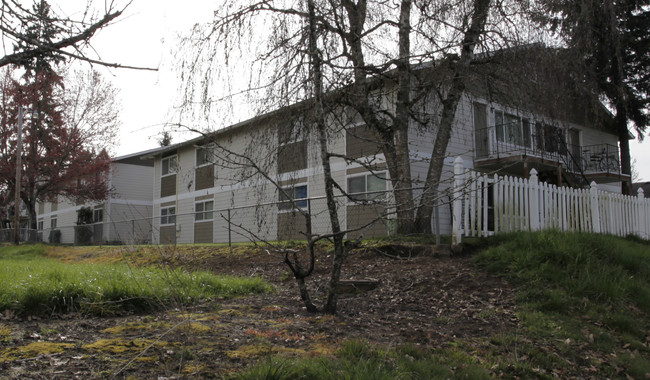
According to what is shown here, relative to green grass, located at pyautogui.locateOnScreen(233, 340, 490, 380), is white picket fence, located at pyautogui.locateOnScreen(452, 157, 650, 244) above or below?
above

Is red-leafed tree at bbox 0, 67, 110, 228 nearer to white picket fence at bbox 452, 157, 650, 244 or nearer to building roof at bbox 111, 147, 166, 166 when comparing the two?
building roof at bbox 111, 147, 166, 166

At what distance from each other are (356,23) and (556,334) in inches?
186

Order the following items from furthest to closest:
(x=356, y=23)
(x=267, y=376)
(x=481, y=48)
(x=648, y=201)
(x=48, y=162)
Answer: (x=48, y=162) < (x=648, y=201) < (x=481, y=48) < (x=356, y=23) < (x=267, y=376)

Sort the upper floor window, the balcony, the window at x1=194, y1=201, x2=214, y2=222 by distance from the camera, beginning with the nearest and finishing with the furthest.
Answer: the upper floor window, the balcony, the window at x1=194, y1=201, x2=214, y2=222

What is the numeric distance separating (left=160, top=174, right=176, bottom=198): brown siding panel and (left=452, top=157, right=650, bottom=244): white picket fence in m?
15.8

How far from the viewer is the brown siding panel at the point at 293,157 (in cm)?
668

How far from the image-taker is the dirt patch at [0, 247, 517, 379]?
3.17 m

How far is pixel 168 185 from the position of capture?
22.7m

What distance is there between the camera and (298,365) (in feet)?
10.2

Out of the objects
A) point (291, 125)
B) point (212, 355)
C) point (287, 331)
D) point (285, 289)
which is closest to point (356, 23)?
point (291, 125)

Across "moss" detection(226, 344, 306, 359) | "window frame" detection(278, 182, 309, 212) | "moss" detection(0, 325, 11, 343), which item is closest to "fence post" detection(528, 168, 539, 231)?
"window frame" detection(278, 182, 309, 212)

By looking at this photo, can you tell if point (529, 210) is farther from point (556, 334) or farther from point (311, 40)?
point (311, 40)

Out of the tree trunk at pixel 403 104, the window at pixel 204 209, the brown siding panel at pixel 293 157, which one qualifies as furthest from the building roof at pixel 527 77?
the window at pixel 204 209

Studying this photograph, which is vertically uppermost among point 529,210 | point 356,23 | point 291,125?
point 356,23
